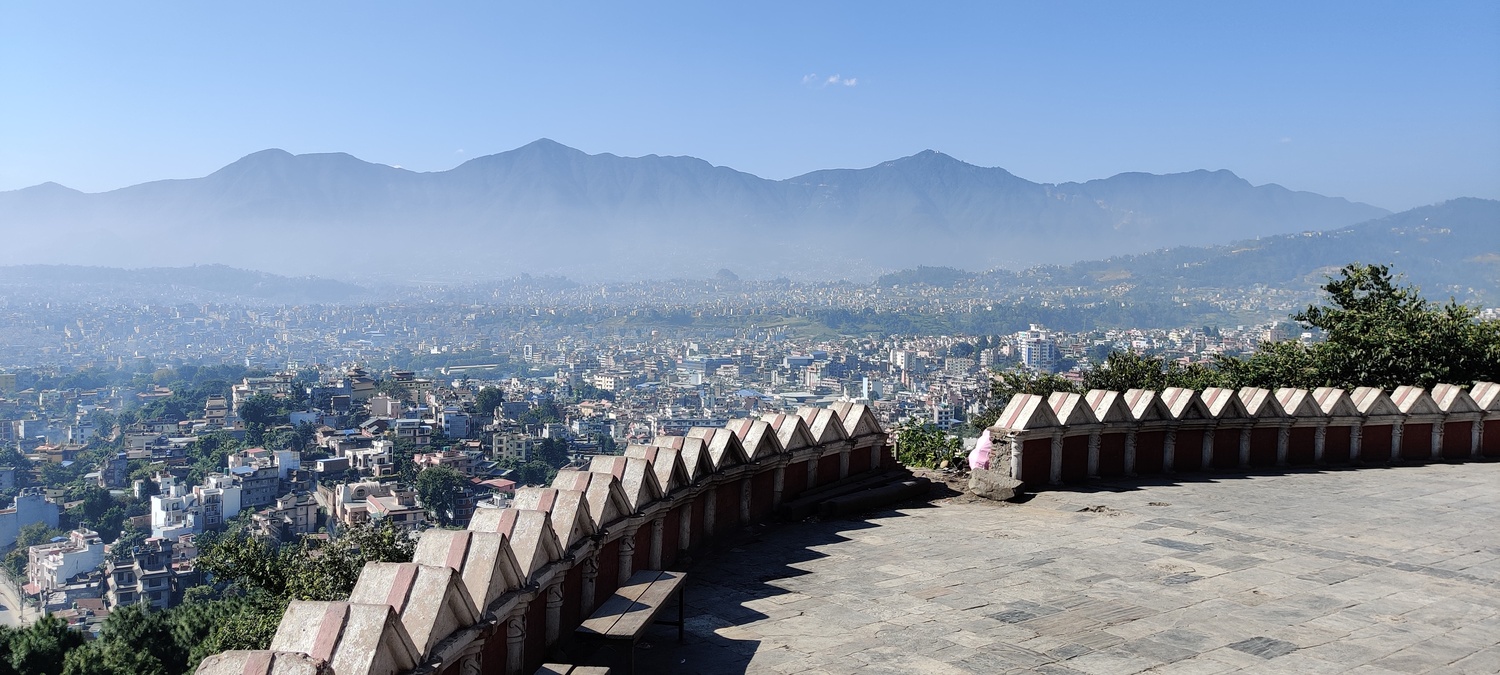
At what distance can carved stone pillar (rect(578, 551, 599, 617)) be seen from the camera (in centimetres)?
711

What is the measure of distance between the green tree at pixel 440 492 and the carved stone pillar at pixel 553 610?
3157 inches

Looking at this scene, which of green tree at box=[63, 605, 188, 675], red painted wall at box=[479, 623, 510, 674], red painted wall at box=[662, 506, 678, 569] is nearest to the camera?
red painted wall at box=[479, 623, 510, 674]

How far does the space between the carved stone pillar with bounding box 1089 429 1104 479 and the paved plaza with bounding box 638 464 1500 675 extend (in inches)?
31.7

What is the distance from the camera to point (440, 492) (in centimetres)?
8512

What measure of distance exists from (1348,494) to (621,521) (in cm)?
993

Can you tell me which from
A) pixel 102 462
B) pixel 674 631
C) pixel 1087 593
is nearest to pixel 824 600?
pixel 674 631

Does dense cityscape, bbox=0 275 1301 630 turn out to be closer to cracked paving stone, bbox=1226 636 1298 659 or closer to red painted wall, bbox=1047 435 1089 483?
red painted wall, bbox=1047 435 1089 483

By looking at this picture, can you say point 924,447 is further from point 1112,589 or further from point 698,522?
point 1112,589

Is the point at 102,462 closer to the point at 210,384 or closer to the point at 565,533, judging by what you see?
the point at 210,384

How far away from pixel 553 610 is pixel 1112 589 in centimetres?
459

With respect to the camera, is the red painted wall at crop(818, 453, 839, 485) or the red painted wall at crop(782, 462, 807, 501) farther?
the red painted wall at crop(818, 453, 839, 485)

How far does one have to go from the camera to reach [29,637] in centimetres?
3491

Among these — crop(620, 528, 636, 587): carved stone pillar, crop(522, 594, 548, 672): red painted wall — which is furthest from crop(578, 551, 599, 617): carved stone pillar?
crop(620, 528, 636, 587): carved stone pillar

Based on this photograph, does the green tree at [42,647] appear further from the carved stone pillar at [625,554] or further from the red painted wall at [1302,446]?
the red painted wall at [1302,446]
